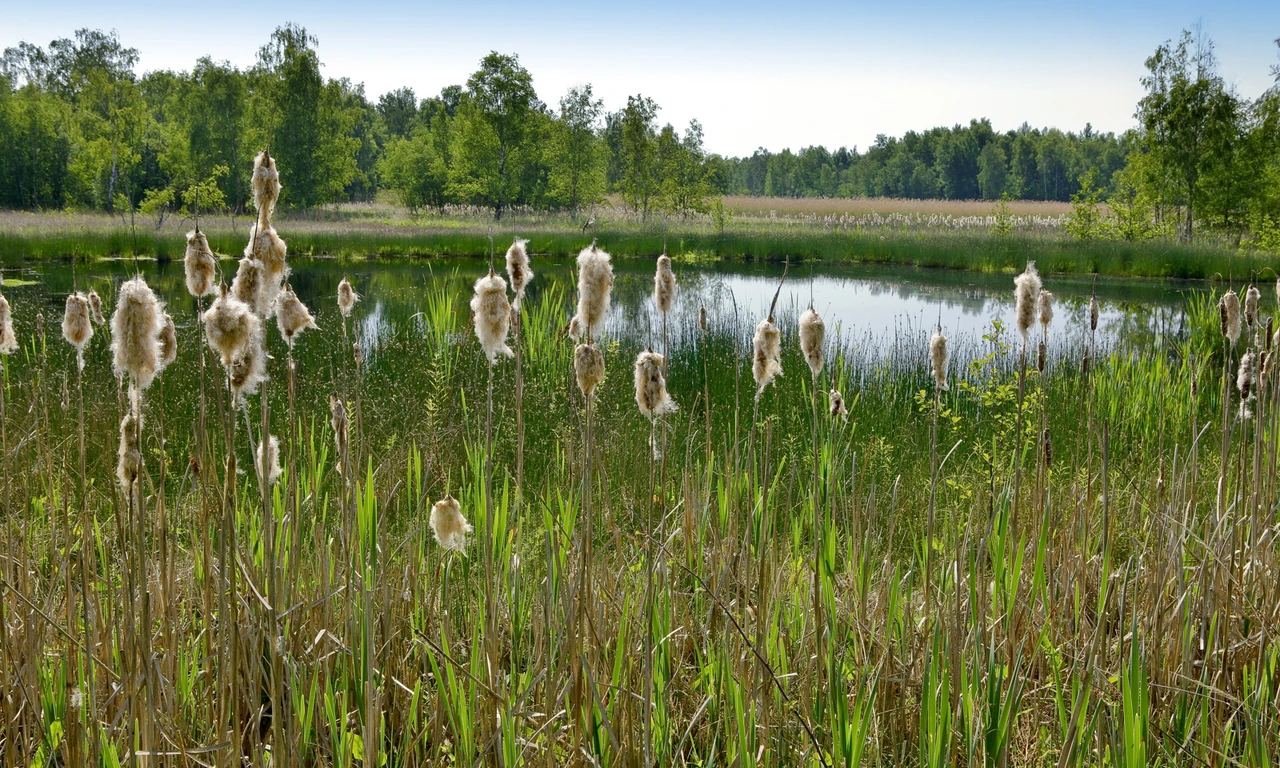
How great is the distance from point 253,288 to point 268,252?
6cm

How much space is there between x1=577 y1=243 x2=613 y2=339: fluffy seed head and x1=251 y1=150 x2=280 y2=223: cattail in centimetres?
46

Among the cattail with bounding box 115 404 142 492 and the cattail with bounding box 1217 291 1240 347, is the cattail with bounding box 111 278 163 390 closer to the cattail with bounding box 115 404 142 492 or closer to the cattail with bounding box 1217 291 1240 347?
the cattail with bounding box 115 404 142 492

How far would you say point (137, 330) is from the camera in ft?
3.43

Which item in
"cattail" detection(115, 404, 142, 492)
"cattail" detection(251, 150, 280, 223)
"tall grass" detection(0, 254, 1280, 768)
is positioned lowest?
"tall grass" detection(0, 254, 1280, 768)

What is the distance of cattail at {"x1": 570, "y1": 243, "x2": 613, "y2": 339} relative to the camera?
1.40m

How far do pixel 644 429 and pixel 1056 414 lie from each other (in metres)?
2.79

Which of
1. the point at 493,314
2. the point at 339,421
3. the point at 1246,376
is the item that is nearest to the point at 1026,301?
the point at 1246,376

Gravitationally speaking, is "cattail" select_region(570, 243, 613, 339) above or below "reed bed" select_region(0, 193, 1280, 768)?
above

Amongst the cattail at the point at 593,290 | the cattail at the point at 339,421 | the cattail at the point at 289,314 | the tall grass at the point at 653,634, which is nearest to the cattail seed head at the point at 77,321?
the tall grass at the point at 653,634

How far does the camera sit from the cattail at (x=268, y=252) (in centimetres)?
117

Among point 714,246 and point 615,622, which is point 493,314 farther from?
point 714,246

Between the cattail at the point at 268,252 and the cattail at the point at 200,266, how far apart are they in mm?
172

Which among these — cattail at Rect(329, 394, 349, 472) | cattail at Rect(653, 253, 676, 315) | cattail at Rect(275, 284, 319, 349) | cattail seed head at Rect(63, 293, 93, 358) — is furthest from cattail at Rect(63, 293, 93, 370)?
Result: cattail at Rect(653, 253, 676, 315)

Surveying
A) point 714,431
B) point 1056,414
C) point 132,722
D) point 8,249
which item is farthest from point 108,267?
point 132,722
